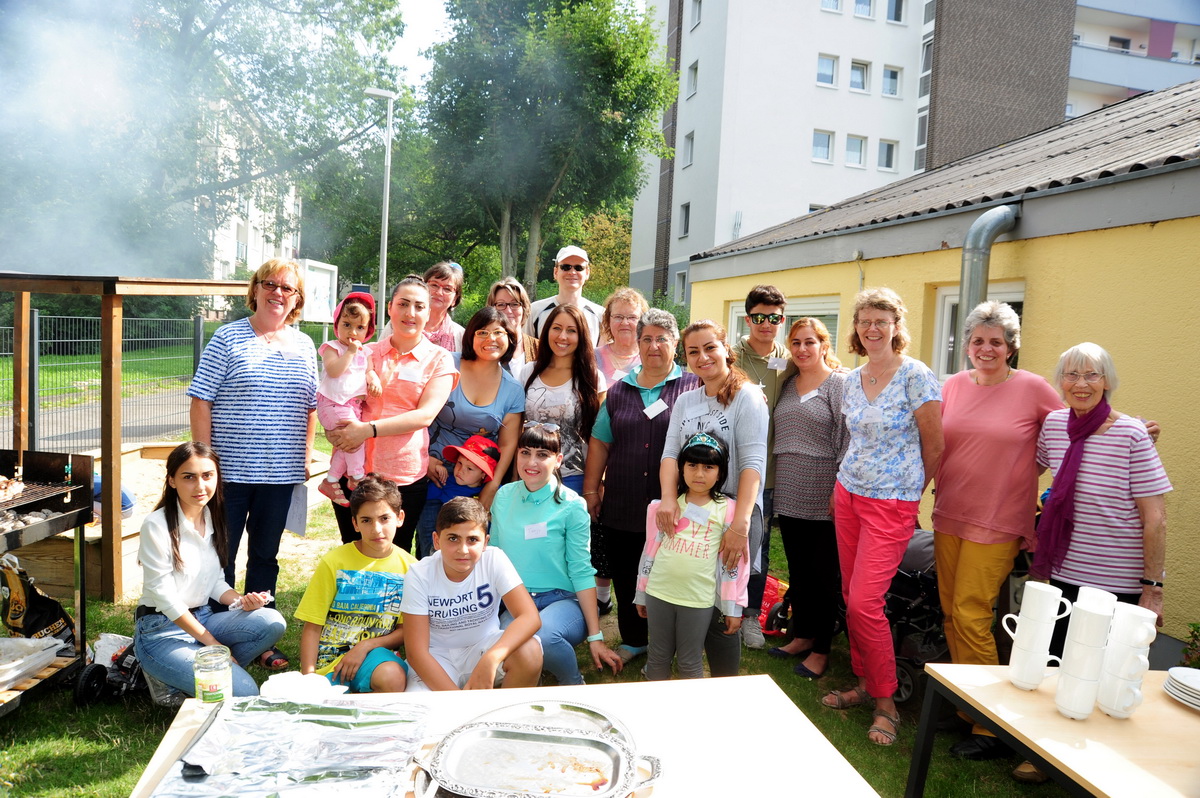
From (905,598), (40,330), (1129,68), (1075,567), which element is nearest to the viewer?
(1075,567)

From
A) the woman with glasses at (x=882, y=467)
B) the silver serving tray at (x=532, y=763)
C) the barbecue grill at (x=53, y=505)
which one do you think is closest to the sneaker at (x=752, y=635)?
the woman with glasses at (x=882, y=467)

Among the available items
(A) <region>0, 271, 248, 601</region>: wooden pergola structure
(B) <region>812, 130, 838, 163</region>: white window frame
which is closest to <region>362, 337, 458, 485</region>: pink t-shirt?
(A) <region>0, 271, 248, 601</region>: wooden pergola structure

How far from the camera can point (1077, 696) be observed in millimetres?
2156

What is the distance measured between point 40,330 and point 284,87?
60.4 feet

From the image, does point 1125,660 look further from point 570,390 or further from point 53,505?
point 53,505

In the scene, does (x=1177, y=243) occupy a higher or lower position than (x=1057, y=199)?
lower

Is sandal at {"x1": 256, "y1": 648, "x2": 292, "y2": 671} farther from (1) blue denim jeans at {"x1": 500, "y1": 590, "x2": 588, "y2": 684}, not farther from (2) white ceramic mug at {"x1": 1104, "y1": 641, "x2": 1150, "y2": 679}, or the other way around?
(2) white ceramic mug at {"x1": 1104, "y1": 641, "x2": 1150, "y2": 679}

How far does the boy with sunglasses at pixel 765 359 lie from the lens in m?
4.19

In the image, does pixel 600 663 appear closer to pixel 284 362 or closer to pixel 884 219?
pixel 284 362

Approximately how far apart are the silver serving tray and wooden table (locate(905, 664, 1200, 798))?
1.08 m

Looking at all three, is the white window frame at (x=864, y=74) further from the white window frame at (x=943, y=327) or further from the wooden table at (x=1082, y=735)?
the wooden table at (x=1082, y=735)

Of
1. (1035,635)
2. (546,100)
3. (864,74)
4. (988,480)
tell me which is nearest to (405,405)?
(988,480)

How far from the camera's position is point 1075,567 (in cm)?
308

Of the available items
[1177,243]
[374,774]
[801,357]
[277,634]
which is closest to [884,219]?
[1177,243]
